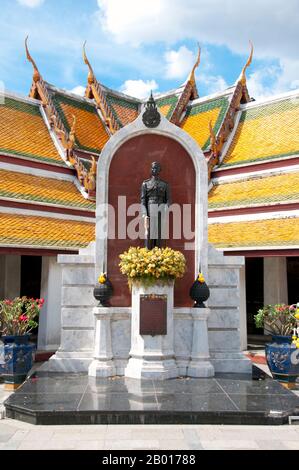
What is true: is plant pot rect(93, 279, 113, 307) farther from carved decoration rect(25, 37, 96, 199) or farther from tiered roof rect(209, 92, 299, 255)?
carved decoration rect(25, 37, 96, 199)

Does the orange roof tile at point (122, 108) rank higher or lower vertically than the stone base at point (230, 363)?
higher

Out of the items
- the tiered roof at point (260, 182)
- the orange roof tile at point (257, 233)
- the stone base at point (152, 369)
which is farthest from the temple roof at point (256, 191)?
the stone base at point (152, 369)

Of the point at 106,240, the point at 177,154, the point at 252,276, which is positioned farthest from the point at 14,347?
the point at 252,276

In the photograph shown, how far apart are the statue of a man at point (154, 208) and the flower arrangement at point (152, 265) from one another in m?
0.34

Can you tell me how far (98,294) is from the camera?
10.3 m

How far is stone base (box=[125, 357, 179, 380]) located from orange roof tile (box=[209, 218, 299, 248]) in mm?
6256

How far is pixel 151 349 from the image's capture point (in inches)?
383

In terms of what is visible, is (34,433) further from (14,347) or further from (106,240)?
(106,240)

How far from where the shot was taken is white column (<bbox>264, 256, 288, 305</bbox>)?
59.9ft

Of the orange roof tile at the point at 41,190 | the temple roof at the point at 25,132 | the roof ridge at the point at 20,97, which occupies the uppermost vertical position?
the roof ridge at the point at 20,97

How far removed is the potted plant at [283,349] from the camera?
9.83m

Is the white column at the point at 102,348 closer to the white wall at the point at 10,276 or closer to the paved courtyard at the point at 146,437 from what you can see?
the paved courtyard at the point at 146,437

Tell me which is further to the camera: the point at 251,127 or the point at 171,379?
the point at 251,127

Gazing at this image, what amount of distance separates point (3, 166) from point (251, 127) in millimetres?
10893
